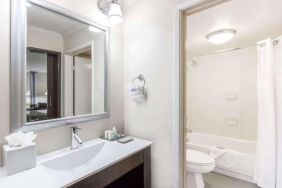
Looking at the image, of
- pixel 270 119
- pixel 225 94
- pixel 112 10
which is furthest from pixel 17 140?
pixel 225 94

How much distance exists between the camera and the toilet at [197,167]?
1.88 m

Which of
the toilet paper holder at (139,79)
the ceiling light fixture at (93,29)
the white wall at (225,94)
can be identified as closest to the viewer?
the ceiling light fixture at (93,29)

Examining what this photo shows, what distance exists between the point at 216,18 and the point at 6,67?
1.99 m

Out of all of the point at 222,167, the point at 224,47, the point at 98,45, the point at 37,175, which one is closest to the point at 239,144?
the point at 222,167

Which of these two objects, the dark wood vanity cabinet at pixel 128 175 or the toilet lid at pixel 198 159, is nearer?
the dark wood vanity cabinet at pixel 128 175

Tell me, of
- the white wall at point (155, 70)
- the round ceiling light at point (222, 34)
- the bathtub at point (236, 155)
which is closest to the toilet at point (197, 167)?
the bathtub at point (236, 155)

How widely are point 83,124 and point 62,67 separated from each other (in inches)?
19.6

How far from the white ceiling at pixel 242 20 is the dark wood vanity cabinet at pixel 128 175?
1.55 meters

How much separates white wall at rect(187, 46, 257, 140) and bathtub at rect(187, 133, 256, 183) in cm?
11

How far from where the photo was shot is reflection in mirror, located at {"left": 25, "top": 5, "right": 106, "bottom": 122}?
1.10 m

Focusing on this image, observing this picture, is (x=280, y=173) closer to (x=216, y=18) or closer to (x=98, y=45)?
(x=216, y=18)

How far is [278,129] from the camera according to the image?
1.92 meters

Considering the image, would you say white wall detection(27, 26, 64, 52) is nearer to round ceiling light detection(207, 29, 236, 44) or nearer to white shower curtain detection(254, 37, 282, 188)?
round ceiling light detection(207, 29, 236, 44)

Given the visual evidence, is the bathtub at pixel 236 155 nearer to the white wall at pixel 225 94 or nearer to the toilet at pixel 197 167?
the white wall at pixel 225 94
